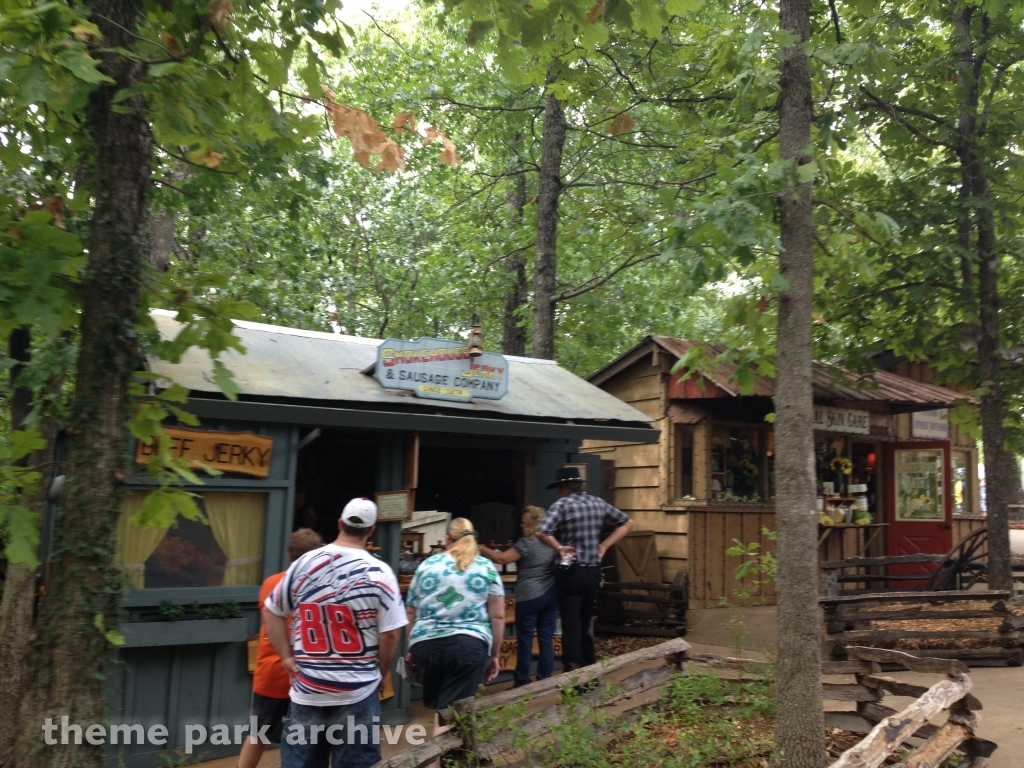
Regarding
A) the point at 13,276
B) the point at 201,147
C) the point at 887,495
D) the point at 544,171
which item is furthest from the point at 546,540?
the point at 887,495

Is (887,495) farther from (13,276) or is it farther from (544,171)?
(13,276)

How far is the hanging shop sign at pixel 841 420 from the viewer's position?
1433 cm

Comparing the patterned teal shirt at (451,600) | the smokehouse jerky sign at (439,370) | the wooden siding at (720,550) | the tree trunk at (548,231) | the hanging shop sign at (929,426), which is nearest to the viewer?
the patterned teal shirt at (451,600)

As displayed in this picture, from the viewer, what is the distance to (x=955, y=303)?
1138 centimetres

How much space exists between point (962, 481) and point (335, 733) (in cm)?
1727

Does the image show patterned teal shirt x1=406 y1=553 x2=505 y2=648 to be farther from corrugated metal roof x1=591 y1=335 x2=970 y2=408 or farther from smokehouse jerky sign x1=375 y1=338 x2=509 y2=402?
corrugated metal roof x1=591 y1=335 x2=970 y2=408

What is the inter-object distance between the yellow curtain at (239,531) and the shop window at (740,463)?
781cm

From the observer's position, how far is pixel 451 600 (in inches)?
236

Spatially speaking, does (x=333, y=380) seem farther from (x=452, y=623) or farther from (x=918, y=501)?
(x=918, y=501)

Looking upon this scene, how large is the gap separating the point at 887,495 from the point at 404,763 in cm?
1337

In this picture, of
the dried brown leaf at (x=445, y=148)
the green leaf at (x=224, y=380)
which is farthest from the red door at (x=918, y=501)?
the green leaf at (x=224, y=380)

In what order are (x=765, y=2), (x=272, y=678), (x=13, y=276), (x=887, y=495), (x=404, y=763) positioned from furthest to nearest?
(x=887, y=495) < (x=765, y=2) < (x=272, y=678) < (x=404, y=763) < (x=13, y=276)

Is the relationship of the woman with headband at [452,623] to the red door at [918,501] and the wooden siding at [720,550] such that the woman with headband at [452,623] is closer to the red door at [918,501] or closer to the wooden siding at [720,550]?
the wooden siding at [720,550]

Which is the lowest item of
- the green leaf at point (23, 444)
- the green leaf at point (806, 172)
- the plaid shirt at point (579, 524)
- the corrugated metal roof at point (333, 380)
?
the plaid shirt at point (579, 524)
